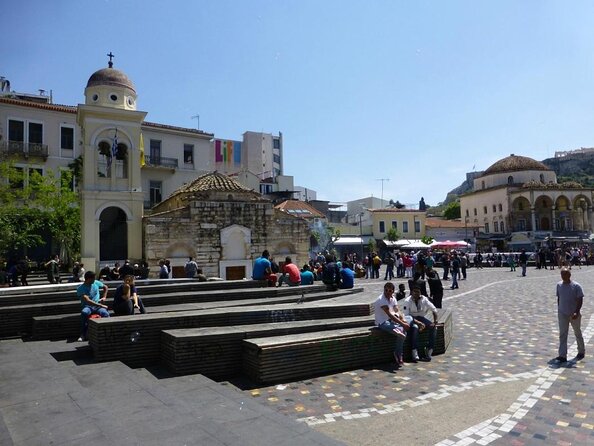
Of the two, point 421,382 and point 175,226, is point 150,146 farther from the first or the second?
point 421,382

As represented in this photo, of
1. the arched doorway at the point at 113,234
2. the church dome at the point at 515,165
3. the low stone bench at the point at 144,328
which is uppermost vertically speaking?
the church dome at the point at 515,165

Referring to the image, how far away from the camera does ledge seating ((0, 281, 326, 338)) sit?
846 cm

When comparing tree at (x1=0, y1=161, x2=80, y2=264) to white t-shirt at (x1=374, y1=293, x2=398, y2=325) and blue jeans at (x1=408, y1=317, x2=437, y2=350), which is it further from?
blue jeans at (x1=408, y1=317, x2=437, y2=350)

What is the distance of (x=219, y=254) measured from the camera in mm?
22891

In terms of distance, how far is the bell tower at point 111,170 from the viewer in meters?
21.3

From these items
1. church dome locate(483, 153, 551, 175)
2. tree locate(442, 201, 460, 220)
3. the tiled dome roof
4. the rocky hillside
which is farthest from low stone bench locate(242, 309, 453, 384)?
the rocky hillside

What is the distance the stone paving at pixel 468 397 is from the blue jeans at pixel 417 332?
1.20ft

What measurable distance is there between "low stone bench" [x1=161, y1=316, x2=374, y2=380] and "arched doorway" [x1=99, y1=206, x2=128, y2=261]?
16715 mm

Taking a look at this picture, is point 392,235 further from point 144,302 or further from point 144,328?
point 144,328

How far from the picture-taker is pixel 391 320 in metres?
8.04

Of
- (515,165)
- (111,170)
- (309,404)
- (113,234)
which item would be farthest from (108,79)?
(515,165)

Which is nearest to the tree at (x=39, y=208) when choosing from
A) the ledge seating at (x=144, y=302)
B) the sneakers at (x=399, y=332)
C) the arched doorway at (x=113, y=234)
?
the arched doorway at (x=113, y=234)

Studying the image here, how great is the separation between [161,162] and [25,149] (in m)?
9.65

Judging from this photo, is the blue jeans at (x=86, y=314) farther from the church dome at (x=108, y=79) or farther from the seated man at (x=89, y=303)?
the church dome at (x=108, y=79)
